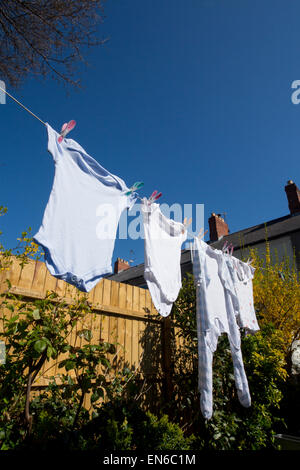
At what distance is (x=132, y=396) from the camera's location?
2.82 m

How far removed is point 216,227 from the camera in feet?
47.5

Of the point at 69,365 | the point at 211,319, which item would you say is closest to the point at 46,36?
the point at 69,365

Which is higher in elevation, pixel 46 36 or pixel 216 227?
pixel 216 227

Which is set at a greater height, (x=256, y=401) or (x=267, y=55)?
(x=267, y=55)

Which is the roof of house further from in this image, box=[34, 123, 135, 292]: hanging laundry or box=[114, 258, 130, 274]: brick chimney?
box=[34, 123, 135, 292]: hanging laundry

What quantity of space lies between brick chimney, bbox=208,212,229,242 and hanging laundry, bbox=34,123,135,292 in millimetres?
12508

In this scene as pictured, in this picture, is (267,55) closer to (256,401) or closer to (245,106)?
(245,106)

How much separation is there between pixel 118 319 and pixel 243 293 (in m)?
1.85

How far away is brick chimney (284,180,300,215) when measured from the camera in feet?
40.5

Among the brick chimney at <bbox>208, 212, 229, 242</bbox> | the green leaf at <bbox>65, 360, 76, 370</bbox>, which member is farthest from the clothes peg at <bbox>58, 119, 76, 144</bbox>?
the brick chimney at <bbox>208, 212, 229, 242</bbox>

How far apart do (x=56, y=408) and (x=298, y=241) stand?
11.0m

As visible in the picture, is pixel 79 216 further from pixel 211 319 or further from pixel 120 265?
pixel 120 265
